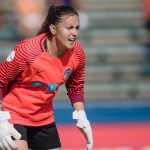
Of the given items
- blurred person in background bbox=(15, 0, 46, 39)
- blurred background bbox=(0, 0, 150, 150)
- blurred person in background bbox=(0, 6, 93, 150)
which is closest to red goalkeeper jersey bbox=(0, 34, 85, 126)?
blurred person in background bbox=(0, 6, 93, 150)

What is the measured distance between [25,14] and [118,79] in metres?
1.68

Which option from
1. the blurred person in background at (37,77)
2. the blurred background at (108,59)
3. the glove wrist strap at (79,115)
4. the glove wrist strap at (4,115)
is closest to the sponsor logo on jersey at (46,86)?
the blurred person in background at (37,77)

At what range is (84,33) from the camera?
10.8 metres

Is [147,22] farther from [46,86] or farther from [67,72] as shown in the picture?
[46,86]

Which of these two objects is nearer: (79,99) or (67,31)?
(67,31)

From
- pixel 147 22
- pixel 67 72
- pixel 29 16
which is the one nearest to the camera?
pixel 67 72

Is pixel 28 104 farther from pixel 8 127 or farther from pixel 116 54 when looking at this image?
pixel 116 54

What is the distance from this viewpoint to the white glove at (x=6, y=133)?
468 cm

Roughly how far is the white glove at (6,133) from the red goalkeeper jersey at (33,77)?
182mm

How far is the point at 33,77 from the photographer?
4906 millimetres

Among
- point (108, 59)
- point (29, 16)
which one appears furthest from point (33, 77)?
point (108, 59)

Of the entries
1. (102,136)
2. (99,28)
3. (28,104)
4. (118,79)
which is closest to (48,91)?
(28,104)

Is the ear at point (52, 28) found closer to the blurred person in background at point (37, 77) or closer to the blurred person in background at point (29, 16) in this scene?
the blurred person in background at point (37, 77)

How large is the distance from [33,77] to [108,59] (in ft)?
18.8
